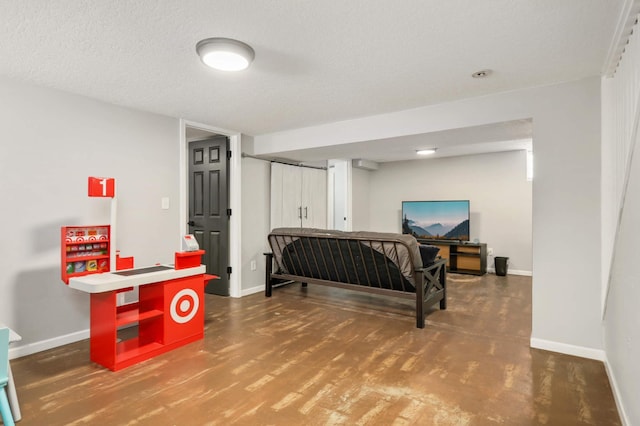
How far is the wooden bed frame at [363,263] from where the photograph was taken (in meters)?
3.59

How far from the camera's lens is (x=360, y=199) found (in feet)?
25.1

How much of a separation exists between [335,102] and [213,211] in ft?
8.22

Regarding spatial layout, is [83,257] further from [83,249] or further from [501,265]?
[501,265]

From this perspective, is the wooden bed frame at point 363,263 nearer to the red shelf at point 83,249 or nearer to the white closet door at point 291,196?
the white closet door at point 291,196

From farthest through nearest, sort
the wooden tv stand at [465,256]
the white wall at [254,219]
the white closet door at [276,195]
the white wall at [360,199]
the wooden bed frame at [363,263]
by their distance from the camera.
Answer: the white wall at [360,199], the wooden tv stand at [465,256], the white closet door at [276,195], the white wall at [254,219], the wooden bed frame at [363,263]

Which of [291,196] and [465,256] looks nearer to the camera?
[291,196]

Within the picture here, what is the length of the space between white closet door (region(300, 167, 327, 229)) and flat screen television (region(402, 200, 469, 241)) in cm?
205

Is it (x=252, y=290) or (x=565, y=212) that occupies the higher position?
(x=565, y=212)

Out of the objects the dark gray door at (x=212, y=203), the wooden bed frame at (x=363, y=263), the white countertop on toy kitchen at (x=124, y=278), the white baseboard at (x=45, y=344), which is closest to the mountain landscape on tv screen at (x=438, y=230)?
the wooden bed frame at (x=363, y=263)

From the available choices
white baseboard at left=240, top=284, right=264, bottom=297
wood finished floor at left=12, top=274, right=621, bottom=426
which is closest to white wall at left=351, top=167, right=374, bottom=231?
white baseboard at left=240, top=284, right=264, bottom=297

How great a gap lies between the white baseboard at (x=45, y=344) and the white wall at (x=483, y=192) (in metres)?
6.04

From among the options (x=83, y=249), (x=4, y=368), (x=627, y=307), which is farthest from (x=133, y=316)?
(x=627, y=307)

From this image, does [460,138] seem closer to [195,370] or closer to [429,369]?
[429,369]

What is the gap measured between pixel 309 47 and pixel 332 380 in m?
2.30
